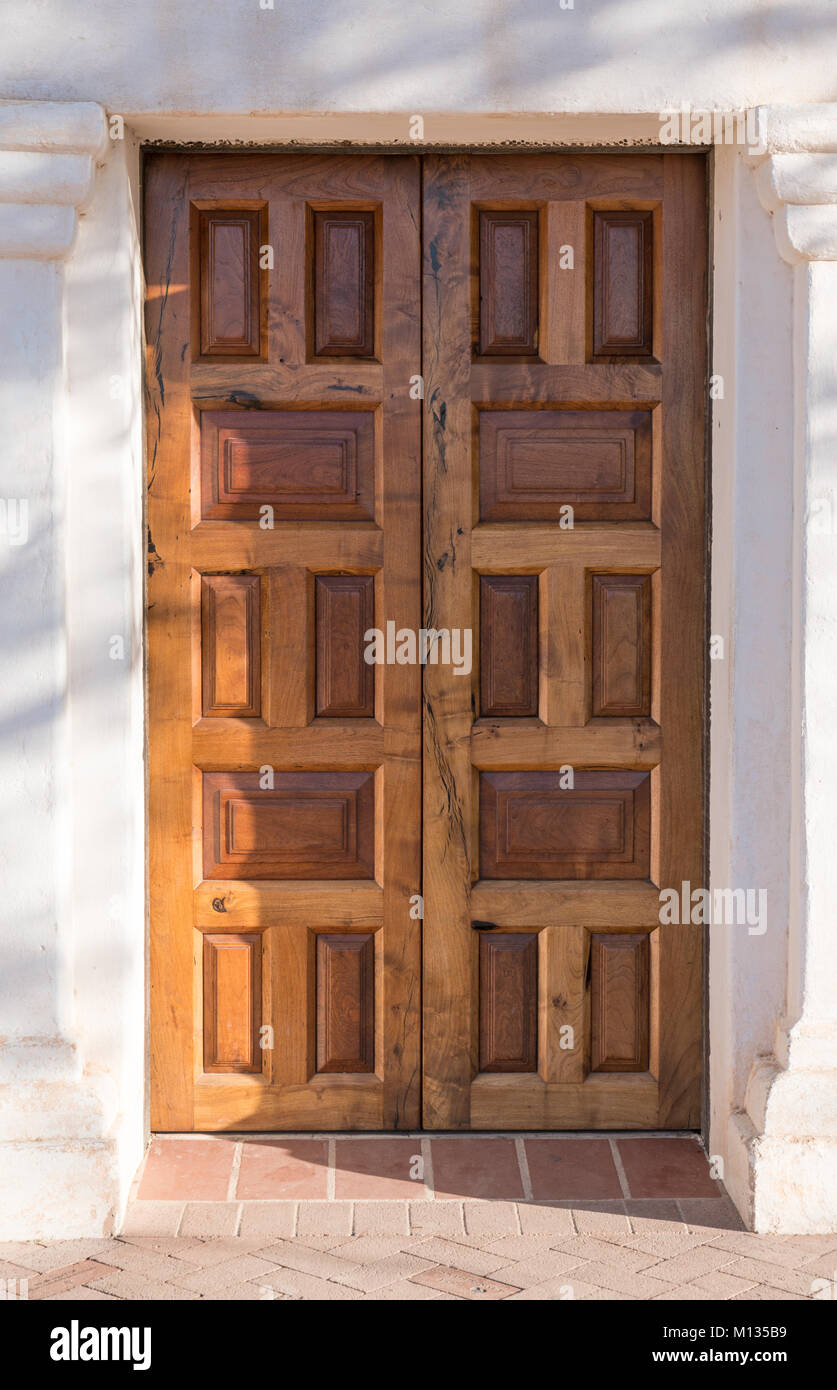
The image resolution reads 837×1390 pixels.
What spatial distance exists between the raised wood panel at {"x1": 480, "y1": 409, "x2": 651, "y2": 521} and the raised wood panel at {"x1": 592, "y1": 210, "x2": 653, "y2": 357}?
0.22m

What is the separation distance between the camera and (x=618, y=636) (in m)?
4.00

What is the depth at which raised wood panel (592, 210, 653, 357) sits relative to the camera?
13.0 feet

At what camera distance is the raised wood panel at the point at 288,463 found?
3939mm

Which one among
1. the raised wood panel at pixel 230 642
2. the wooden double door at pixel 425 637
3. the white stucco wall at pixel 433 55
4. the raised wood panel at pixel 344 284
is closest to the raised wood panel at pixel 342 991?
the wooden double door at pixel 425 637

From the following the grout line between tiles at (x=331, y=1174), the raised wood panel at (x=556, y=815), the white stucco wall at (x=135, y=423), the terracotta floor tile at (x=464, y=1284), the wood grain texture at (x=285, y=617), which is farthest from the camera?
the raised wood panel at (x=556, y=815)

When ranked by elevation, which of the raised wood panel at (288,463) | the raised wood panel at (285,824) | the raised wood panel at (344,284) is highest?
the raised wood panel at (344,284)

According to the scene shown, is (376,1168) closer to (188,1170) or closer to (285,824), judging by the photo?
(188,1170)

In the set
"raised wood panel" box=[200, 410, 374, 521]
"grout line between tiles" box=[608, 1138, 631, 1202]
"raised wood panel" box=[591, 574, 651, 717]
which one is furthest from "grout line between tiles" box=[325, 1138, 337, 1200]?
"raised wood panel" box=[200, 410, 374, 521]

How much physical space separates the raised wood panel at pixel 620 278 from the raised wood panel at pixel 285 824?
1.52 metres

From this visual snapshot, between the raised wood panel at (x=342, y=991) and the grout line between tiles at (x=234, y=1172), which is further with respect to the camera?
the raised wood panel at (x=342, y=991)

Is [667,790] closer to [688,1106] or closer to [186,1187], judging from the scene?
[688,1106]

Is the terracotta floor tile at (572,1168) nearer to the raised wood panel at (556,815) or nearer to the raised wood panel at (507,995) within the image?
the raised wood panel at (507,995)

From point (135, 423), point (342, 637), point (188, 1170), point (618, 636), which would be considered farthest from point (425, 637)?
point (188, 1170)

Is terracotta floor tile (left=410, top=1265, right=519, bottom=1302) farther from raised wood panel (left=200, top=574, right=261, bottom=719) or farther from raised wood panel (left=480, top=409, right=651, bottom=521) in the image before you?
raised wood panel (left=480, top=409, right=651, bottom=521)
